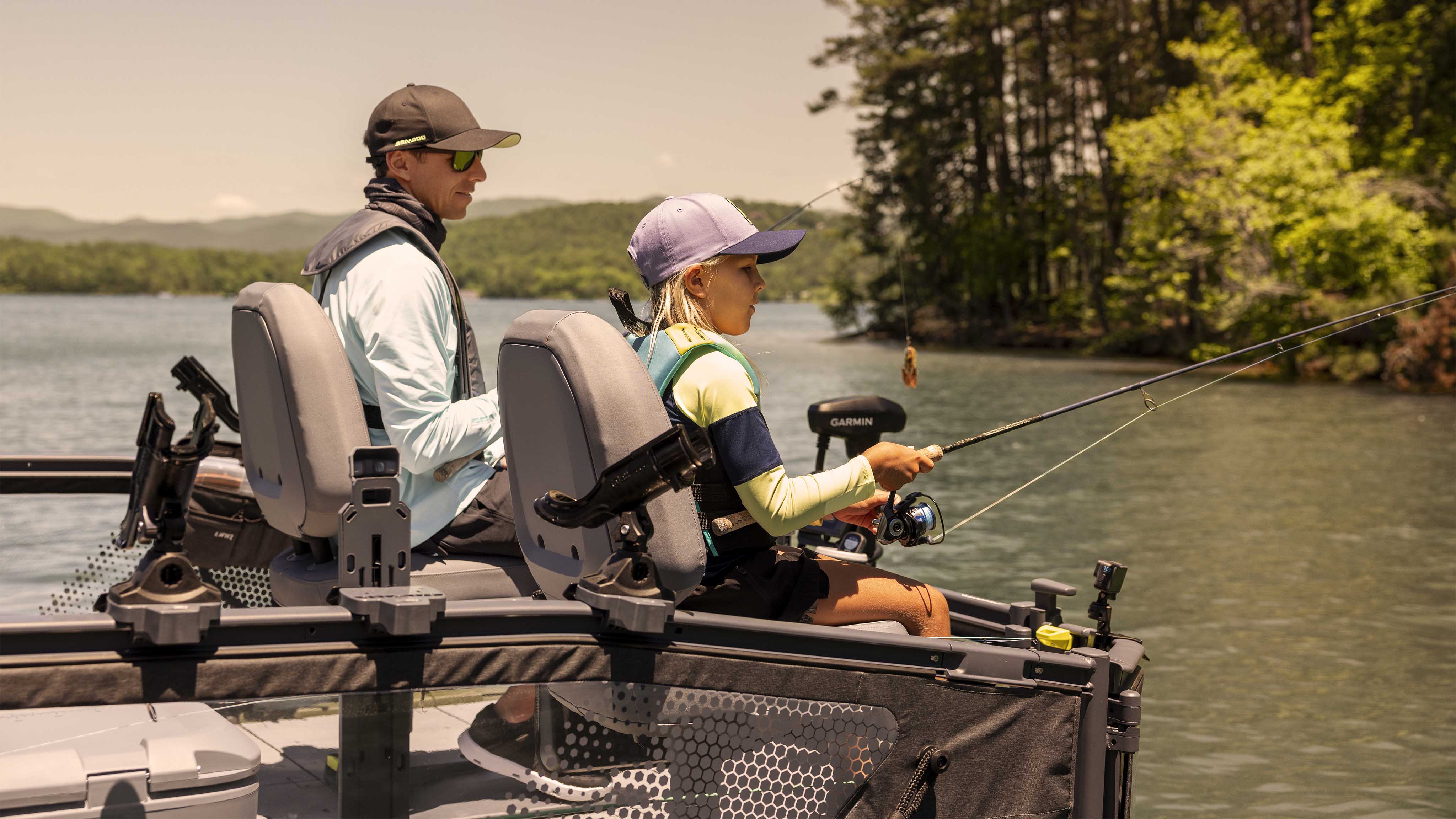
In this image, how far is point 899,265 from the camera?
3.96m

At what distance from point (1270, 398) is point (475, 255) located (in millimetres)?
74135

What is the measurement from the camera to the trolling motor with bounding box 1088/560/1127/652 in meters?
3.46

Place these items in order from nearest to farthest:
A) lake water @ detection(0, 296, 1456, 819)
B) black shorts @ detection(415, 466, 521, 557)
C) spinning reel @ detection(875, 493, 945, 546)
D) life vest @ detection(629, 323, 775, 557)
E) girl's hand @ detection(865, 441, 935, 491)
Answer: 1. life vest @ detection(629, 323, 775, 557)
2. girl's hand @ detection(865, 441, 935, 491)
3. black shorts @ detection(415, 466, 521, 557)
4. spinning reel @ detection(875, 493, 945, 546)
5. lake water @ detection(0, 296, 1456, 819)

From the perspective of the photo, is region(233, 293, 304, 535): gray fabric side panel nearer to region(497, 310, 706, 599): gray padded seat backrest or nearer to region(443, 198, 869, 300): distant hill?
region(497, 310, 706, 599): gray padded seat backrest

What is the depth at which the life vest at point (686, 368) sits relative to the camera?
9.48 feet

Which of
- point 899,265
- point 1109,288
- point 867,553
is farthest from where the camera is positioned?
point 1109,288

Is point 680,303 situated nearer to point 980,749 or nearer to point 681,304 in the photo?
point 681,304

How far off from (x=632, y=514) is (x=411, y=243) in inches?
44.4

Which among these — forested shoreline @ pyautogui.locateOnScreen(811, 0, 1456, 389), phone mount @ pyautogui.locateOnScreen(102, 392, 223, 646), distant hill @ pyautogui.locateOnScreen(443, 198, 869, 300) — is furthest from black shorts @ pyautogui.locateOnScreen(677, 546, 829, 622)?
distant hill @ pyautogui.locateOnScreen(443, 198, 869, 300)

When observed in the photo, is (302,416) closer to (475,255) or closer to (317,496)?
(317,496)

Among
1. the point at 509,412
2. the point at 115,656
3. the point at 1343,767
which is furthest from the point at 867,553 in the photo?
the point at 1343,767

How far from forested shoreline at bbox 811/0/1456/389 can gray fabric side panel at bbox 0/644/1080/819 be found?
18679 mm

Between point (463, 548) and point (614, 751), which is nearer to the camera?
point (614, 751)

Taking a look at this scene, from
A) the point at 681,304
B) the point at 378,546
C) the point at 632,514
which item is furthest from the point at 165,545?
the point at 681,304
